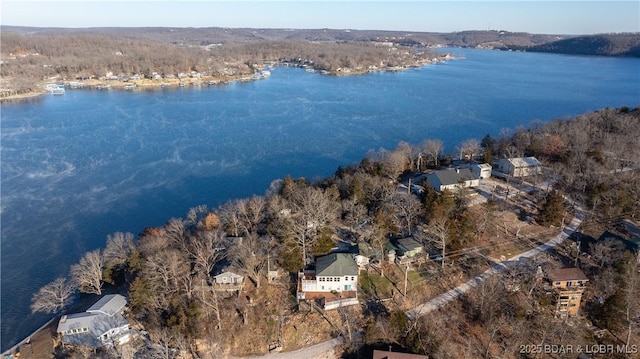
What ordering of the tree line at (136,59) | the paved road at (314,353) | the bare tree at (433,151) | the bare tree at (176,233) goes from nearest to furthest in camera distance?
the paved road at (314,353) < the bare tree at (176,233) < the bare tree at (433,151) < the tree line at (136,59)

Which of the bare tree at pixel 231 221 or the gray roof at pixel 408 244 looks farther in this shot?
the bare tree at pixel 231 221

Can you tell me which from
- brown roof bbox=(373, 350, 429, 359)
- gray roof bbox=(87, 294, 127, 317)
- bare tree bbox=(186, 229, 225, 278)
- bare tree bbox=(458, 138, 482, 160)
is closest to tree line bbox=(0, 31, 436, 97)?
bare tree bbox=(186, 229, 225, 278)

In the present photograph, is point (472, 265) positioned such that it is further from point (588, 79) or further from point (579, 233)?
point (588, 79)

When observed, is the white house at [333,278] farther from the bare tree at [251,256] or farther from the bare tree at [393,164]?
the bare tree at [393,164]

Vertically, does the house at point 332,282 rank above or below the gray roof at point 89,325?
above

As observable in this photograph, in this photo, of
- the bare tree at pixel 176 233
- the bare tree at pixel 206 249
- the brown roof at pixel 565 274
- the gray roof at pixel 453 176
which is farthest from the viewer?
the gray roof at pixel 453 176

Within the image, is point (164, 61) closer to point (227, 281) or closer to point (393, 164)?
point (393, 164)

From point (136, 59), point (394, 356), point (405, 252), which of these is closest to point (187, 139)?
point (405, 252)

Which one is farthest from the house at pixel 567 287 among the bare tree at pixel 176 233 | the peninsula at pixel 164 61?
the peninsula at pixel 164 61
